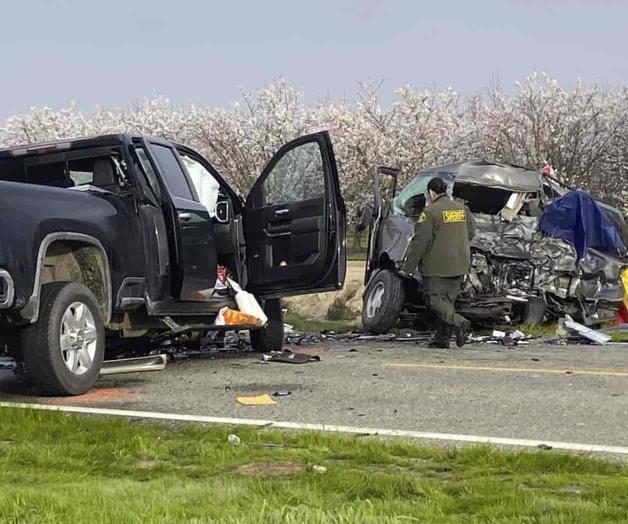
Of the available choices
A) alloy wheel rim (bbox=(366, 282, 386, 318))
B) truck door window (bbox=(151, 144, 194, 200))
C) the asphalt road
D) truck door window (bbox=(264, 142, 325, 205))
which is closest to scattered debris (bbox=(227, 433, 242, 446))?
the asphalt road

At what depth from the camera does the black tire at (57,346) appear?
20.9 ft

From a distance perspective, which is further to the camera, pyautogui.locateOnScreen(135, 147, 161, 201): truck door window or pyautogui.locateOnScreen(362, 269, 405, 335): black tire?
pyautogui.locateOnScreen(362, 269, 405, 335): black tire

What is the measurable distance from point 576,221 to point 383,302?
2816mm

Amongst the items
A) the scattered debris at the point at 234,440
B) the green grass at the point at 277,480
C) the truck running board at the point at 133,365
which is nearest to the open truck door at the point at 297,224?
the truck running board at the point at 133,365

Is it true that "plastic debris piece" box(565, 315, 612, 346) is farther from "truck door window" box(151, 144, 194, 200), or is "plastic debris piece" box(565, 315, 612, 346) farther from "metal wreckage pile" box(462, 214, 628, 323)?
"truck door window" box(151, 144, 194, 200)

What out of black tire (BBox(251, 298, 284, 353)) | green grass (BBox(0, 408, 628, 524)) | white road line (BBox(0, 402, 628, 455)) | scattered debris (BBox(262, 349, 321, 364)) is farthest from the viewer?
black tire (BBox(251, 298, 284, 353))

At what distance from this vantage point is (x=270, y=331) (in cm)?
976

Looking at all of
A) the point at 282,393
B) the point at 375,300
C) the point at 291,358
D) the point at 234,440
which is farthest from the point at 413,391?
the point at 375,300

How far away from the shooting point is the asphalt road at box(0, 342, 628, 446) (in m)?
5.51

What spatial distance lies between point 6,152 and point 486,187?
6.89 meters

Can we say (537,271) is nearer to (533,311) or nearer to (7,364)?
(533,311)

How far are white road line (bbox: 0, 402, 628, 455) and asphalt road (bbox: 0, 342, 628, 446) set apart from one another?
0.13 metres

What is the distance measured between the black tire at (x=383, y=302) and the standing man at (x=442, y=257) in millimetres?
1576

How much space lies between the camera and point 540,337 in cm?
1173
